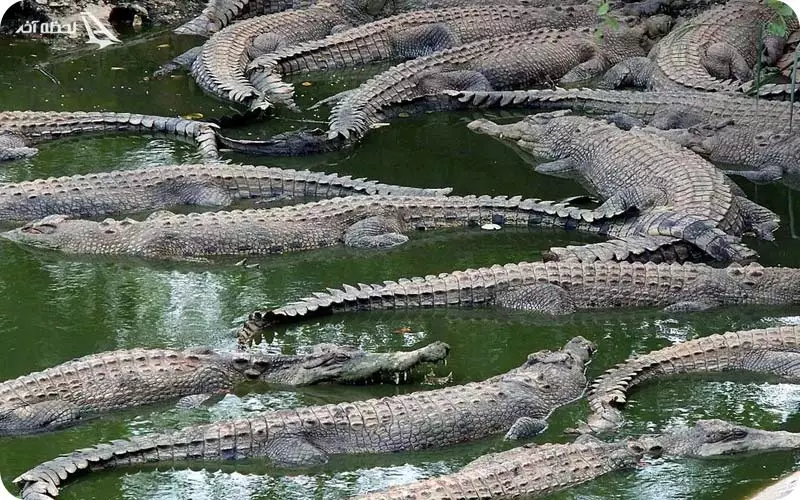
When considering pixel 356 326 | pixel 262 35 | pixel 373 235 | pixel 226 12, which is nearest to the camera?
pixel 356 326

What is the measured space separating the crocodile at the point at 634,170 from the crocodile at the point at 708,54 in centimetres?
136

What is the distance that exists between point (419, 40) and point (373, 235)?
18.6ft

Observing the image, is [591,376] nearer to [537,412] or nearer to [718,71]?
[537,412]

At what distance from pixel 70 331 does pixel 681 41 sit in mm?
7974

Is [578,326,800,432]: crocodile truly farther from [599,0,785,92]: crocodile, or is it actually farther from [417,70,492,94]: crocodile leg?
[417,70,492,94]: crocodile leg

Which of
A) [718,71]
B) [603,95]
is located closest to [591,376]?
[603,95]

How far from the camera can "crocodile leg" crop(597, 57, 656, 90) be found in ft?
49.3

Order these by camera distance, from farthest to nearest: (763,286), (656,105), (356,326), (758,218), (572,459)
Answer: (656,105)
(758,218)
(763,286)
(356,326)
(572,459)

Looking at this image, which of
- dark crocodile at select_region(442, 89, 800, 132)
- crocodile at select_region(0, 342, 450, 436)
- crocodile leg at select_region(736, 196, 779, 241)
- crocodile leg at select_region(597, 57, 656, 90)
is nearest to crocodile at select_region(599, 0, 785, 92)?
crocodile leg at select_region(597, 57, 656, 90)

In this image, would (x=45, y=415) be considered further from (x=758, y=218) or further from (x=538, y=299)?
(x=758, y=218)

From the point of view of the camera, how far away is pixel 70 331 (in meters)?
9.27

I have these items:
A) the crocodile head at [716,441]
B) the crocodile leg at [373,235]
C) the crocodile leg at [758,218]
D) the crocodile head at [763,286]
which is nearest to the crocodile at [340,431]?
the crocodile head at [716,441]

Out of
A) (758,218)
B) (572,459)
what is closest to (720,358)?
(572,459)

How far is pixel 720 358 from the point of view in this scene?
29.0 ft
